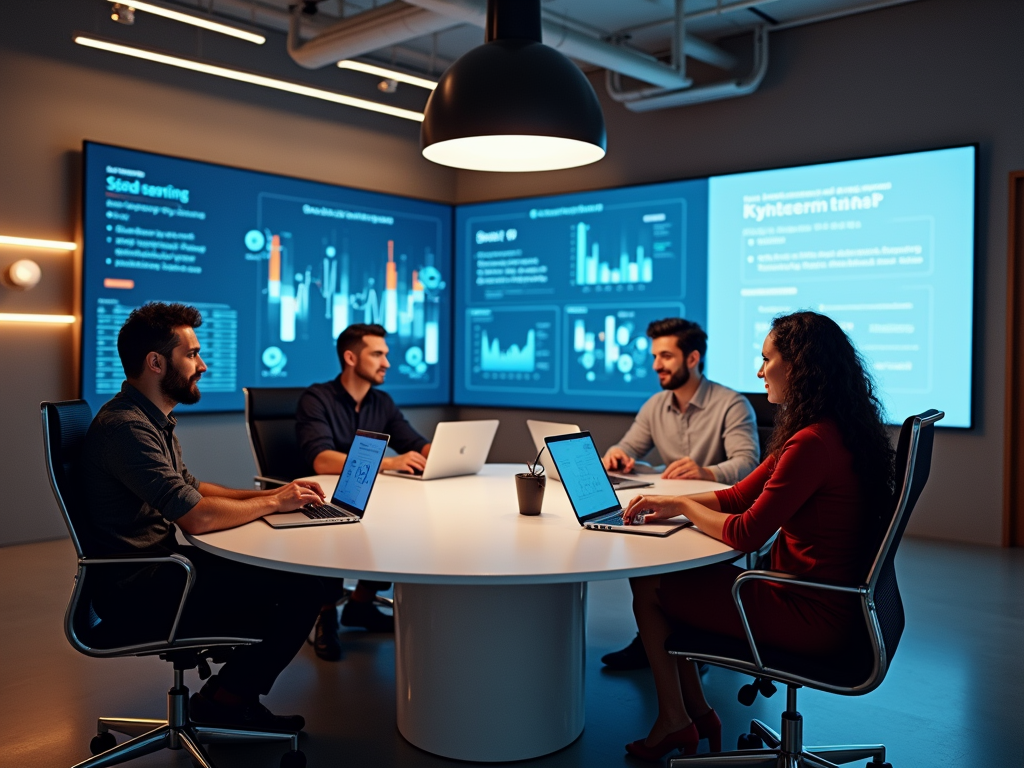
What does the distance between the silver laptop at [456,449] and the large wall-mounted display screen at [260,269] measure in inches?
121

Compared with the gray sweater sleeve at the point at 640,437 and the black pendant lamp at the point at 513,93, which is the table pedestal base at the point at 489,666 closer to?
the black pendant lamp at the point at 513,93

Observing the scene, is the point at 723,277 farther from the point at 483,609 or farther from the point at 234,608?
the point at 234,608

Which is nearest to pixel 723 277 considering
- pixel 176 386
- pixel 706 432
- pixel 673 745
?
pixel 706 432

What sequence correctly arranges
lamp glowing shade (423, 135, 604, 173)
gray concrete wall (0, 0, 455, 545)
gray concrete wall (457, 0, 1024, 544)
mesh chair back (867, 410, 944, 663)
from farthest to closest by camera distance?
gray concrete wall (457, 0, 1024, 544), gray concrete wall (0, 0, 455, 545), lamp glowing shade (423, 135, 604, 173), mesh chair back (867, 410, 944, 663)

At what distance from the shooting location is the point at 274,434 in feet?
13.4

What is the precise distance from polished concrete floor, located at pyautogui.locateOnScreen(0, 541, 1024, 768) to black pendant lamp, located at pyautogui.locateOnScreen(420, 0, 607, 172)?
1916 mm

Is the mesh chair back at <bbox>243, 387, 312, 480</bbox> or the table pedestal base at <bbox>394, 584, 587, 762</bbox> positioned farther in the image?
the mesh chair back at <bbox>243, 387, 312, 480</bbox>

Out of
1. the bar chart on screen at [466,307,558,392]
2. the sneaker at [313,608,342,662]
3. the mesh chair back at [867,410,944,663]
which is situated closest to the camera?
the mesh chair back at [867,410,944,663]

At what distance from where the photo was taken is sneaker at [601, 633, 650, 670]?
356cm

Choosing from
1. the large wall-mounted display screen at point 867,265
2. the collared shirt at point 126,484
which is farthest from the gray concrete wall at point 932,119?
the collared shirt at point 126,484

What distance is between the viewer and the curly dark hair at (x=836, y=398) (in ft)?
7.86

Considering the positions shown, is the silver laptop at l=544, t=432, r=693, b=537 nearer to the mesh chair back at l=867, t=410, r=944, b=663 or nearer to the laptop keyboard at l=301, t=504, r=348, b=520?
the mesh chair back at l=867, t=410, r=944, b=663

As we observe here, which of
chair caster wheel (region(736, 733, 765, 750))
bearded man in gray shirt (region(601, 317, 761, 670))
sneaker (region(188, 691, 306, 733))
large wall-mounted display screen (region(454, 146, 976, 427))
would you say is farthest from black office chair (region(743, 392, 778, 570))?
sneaker (region(188, 691, 306, 733))

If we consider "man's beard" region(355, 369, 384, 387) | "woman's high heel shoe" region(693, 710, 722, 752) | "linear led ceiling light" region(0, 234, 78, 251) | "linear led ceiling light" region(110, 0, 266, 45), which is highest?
"linear led ceiling light" region(110, 0, 266, 45)
